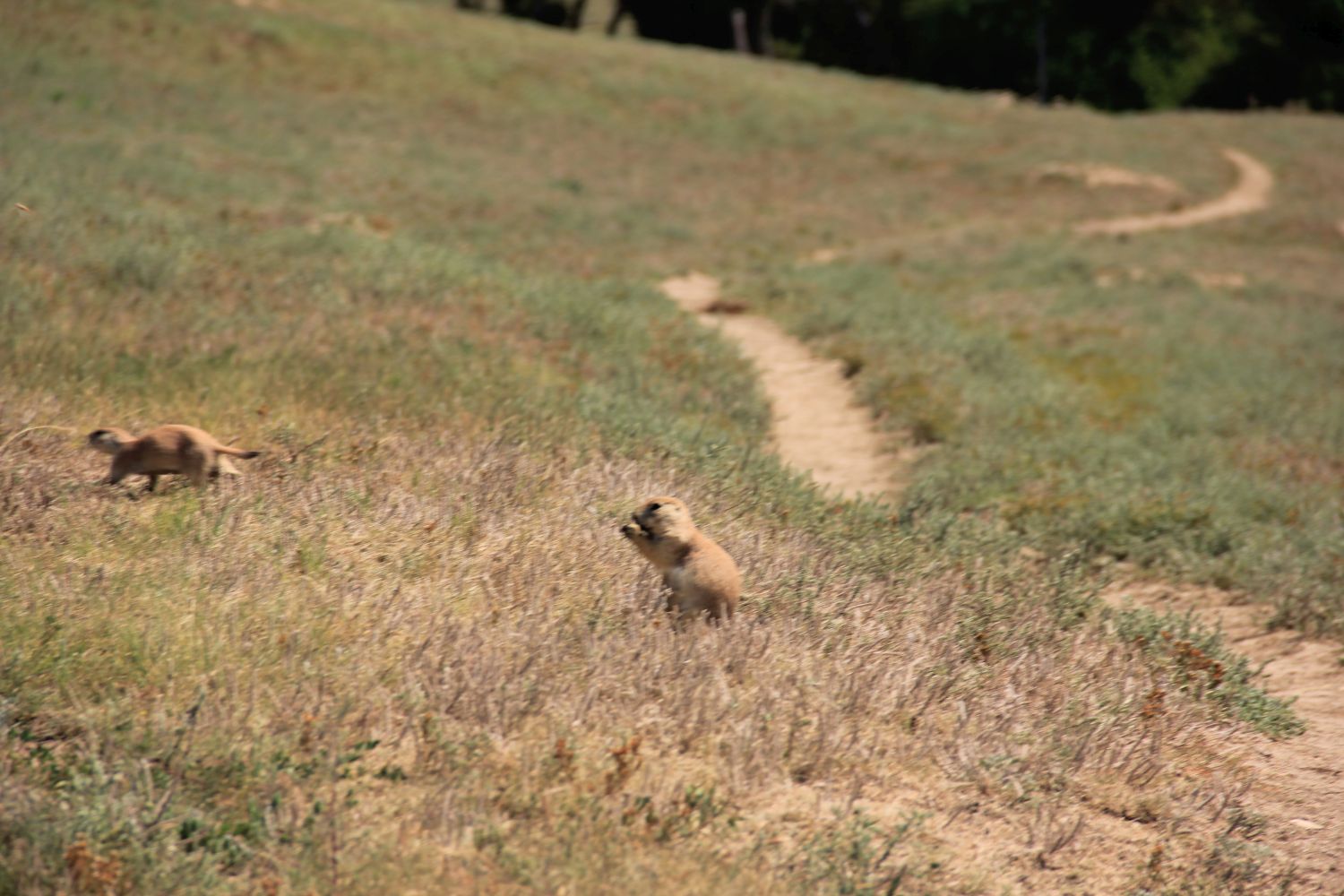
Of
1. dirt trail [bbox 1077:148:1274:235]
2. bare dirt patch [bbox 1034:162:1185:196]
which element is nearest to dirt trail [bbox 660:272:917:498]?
dirt trail [bbox 1077:148:1274:235]

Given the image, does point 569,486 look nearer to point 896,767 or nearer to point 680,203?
point 896,767

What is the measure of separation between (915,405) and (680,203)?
66.4ft

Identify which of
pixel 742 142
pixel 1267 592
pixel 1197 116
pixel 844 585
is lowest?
pixel 1267 592

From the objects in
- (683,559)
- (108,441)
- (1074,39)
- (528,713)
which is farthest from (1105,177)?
(528,713)

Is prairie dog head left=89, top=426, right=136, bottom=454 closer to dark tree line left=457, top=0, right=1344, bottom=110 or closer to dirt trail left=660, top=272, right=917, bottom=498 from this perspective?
dirt trail left=660, top=272, right=917, bottom=498

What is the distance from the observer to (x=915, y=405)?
13906mm

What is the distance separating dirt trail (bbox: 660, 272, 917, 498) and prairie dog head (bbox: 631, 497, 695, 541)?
359 centimetres

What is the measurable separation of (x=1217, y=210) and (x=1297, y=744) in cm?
3988

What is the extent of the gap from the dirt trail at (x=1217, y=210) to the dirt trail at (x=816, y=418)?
70.4 ft

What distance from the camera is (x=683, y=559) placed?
18.0 feet

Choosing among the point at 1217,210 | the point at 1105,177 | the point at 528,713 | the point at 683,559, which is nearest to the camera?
the point at 528,713

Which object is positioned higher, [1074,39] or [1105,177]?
[1074,39]

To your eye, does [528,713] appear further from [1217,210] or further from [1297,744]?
[1217,210]

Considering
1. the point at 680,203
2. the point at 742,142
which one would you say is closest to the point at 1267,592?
the point at 680,203
